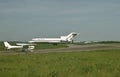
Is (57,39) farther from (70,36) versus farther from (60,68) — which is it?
(60,68)

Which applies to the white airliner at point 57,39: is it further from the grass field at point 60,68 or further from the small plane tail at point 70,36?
the grass field at point 60,68

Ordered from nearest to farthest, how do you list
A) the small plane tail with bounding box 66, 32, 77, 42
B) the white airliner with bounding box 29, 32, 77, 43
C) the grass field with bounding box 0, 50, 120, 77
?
1. the grass field with bounding box 0, 50, 120, 77
2. the white airliner with bounding box 29, 32, 77, 43
3. the small plane tail with bounding box 66, 32, 77, 42

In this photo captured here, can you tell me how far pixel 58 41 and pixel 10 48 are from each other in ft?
→ 191

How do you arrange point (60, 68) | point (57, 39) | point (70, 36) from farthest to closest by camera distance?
point (70, 36), point (57, 39), point (60, 68)

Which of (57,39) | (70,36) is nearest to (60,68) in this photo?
(57,39)

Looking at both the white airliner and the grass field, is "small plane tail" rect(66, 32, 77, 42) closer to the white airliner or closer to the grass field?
the white airliner

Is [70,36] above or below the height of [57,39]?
above

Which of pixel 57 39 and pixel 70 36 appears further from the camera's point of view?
pixel 70 36

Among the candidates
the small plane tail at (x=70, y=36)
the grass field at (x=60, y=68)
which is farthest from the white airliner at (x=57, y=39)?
the grass field at (x=60, y=68)

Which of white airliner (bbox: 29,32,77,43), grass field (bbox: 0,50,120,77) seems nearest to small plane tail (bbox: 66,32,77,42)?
white airliner (bbox: 29,32,77,43)

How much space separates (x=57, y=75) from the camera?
580 inches

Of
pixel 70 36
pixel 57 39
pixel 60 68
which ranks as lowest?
Result: pixel 60 68

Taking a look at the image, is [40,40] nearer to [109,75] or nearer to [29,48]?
[29,48]

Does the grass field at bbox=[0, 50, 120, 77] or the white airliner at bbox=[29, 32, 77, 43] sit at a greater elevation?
the white airliner at bbox=[29, 32, 77, 43]
